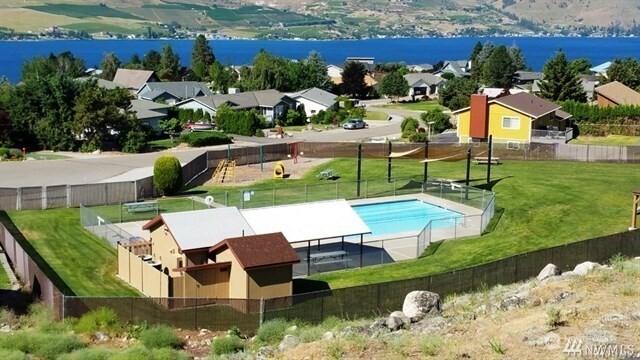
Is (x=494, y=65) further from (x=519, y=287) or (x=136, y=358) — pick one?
(x=136, y=358)

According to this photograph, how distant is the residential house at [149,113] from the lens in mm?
76750

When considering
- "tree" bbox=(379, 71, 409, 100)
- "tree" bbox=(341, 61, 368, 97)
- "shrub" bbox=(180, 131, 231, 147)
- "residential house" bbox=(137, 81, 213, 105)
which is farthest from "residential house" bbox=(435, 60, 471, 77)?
"shrub" bbox=(180, 131, 231, 147)

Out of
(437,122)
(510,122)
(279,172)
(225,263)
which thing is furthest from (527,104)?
(225,263)

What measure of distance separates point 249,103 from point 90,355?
70502 millimetres

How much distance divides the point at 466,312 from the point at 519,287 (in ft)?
14.1

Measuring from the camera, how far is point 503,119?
64938mm

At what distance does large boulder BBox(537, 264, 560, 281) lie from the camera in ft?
81.6

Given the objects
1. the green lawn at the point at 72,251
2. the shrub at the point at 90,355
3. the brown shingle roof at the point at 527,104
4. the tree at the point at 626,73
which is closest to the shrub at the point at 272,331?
the shrub at the point at 90,355

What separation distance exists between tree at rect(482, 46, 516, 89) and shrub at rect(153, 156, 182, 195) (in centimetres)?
7646

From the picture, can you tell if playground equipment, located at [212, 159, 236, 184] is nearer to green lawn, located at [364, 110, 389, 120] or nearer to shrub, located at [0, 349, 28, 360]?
shrub, located at [0, 349, 28, 360]

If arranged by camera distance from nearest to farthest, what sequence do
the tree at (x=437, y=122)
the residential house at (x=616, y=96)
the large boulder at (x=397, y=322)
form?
the large boulder at (x=397, y=322)
the tree at (x=437, y=122)
the residential house at (x=616, y=96)

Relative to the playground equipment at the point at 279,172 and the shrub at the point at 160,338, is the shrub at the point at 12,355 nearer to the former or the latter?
the shrub at the point at 160,338

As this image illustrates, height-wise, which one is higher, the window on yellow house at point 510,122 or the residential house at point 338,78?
the residential house at point 338,78

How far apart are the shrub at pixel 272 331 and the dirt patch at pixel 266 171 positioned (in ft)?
89.1
